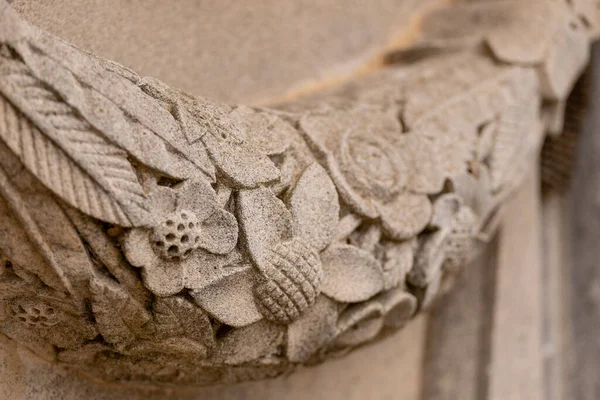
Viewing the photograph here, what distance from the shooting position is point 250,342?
0.76 m

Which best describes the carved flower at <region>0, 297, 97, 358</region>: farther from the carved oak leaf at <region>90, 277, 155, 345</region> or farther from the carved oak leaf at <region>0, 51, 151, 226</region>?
the carved oak leaf at <region>0, 51, 151, 226</region>

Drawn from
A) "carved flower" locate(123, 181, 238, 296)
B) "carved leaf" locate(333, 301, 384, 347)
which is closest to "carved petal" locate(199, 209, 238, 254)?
"carved flower" locate(123, 181, 238, 296)

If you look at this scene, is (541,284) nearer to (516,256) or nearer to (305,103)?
(516,256)

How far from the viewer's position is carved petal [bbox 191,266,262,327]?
688mm

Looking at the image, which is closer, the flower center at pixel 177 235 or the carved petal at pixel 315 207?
the flower center at pixel 177 235

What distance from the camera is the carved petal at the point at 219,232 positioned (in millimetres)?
669

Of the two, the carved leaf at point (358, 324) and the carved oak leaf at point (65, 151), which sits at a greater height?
the carved oak leaf at point (65, 151)

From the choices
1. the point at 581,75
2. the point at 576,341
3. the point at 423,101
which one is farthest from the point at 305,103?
the point at 576,341

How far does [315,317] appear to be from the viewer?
2.60 feet

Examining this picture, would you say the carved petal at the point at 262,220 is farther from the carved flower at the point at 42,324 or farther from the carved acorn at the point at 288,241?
the carved flower at the point at 42,324

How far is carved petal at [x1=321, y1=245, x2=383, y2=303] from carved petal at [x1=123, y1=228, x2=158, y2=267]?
8.0 inches

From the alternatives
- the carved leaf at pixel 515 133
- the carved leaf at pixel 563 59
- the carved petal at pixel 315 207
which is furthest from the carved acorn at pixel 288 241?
the carved leaf at pixel 563 59

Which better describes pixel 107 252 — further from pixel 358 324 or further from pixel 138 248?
pixel 358 324

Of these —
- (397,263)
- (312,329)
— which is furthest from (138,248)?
(397,263)
